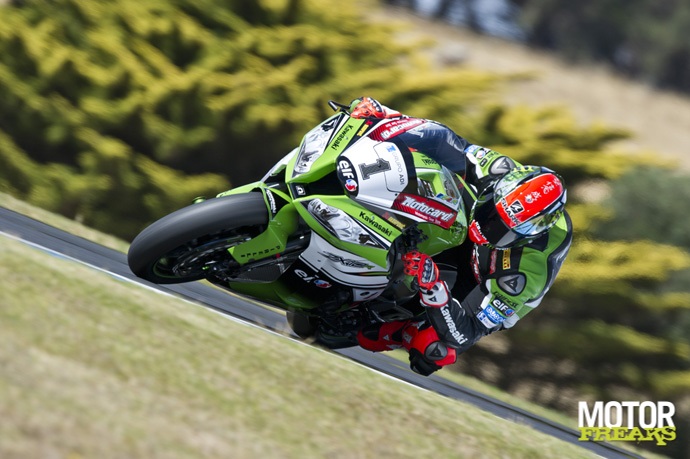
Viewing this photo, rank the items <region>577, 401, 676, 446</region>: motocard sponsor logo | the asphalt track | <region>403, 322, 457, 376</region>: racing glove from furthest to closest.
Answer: <region>577, 401, 676, 446</region>: motocard sponsor logo, the asphalt track, <region>403, 322, 457, 376</region>: racing glove

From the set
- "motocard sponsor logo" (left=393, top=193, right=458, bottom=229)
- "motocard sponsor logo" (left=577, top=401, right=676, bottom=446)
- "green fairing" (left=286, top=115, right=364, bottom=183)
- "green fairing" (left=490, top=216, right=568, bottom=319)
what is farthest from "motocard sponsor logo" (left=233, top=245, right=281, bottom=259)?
"motocard sponsor logo" (left=577, top=401, right=676, bottom=446)

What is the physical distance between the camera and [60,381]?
379cm

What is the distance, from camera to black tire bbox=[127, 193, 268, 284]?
5246 millimetres

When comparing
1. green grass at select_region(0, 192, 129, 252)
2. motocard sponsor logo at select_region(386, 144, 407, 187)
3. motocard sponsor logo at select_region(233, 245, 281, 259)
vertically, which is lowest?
green grass at select_region(0, 192, 129, 252)

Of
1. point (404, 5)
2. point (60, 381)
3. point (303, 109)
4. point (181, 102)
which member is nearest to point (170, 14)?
point (181, 102)

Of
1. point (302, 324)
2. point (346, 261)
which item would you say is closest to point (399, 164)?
point (346, 261)

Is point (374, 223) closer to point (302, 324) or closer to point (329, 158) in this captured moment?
point (329, 158)

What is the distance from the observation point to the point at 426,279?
18.7ft

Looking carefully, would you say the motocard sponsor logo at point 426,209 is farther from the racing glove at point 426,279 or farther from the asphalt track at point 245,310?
the asphalt track at point 245,310

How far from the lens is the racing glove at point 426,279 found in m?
5.63

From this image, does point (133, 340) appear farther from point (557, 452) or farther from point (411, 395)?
point (557, 452)

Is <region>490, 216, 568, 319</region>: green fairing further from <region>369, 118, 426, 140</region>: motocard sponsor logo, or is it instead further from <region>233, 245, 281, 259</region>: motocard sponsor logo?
<region>233, 245, 281, 259</region>: motocard sponsor logo

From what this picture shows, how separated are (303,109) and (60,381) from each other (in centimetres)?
692

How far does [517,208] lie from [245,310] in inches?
89.8
